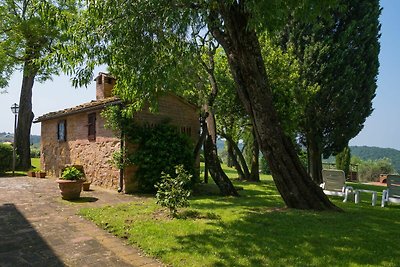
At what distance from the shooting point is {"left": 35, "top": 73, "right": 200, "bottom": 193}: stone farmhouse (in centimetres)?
1204

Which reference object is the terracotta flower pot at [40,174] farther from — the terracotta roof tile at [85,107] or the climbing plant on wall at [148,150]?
the climbing plant on wall at [148,150]

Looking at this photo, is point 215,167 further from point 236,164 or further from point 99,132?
point 236,164

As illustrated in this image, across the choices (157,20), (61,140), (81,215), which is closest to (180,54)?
(157,20)

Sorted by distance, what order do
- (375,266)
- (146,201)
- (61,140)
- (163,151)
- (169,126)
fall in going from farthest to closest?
(61,140) → (169,126) → (163,151) → (146,201) → (375,266)

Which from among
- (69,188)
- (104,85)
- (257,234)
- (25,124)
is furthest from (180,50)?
(25,124)

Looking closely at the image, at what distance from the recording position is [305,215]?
23.2 feet

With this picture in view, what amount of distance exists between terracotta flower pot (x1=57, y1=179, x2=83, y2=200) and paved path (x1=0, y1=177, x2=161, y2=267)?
0.49 metres

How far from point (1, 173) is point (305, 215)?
18.6m

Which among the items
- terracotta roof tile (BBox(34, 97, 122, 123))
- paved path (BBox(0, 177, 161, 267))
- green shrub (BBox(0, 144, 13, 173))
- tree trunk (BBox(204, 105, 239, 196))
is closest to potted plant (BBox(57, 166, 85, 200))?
paved path (BBox(0, 177, 161, 267))

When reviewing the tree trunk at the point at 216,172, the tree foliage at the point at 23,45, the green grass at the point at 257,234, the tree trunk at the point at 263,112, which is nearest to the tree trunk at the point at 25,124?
the tree foliage at the point at 23,45

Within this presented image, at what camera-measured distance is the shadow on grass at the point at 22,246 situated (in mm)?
4625

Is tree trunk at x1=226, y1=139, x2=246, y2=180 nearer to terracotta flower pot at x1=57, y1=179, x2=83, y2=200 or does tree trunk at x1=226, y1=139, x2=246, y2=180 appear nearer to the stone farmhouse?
the stone farmhouse

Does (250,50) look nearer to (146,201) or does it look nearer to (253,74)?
(253,74)

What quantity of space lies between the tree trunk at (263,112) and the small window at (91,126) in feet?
25.2
